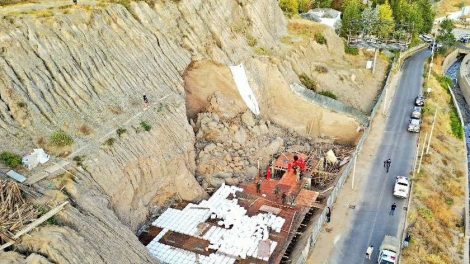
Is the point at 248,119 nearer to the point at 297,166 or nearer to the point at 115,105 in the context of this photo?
the point at 297,166

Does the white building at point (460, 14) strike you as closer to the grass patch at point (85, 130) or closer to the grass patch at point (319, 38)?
the grass patch at point (319, 38)

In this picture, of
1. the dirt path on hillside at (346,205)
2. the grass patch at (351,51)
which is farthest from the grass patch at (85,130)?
the grass patch at (351,51)

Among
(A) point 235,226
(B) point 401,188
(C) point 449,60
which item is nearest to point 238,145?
(A) point 235,226

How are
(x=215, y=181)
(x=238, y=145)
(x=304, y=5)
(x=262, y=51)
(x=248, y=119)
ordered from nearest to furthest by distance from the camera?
(x=215, y=181) → (x=238, y=145) → (x=248, y=119) → (x=262, y=51) → (x=304, y=5)

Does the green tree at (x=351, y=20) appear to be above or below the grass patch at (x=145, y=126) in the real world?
above

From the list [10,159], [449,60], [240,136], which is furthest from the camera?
[449,60]

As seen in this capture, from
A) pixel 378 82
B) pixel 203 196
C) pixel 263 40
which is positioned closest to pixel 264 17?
pixel 263 40

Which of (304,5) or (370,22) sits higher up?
(304,5)

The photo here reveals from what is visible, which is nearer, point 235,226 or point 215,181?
point 235,226
